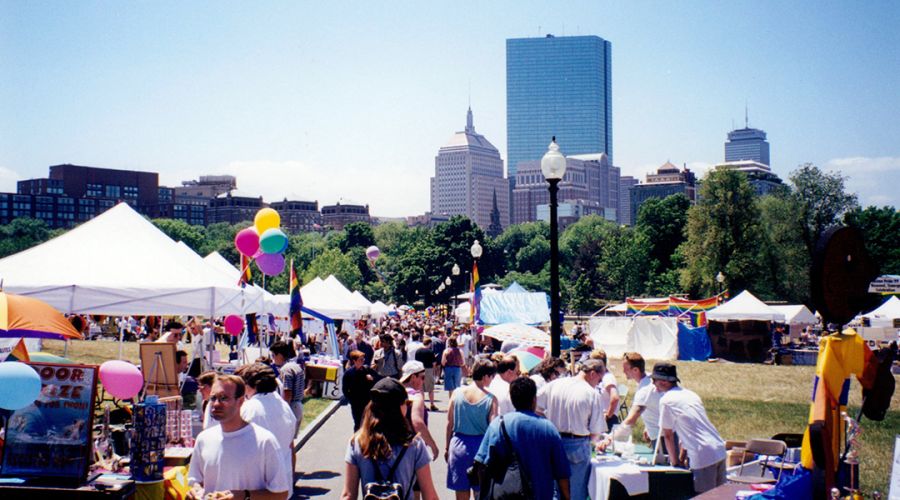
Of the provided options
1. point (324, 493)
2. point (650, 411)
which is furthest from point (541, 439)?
point (324, 493)

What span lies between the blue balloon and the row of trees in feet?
91.0

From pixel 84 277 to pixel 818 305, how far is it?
11.3 metres

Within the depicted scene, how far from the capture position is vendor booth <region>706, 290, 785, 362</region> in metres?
37.4

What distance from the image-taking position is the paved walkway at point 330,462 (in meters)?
10.0

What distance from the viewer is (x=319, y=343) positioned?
32719 mm

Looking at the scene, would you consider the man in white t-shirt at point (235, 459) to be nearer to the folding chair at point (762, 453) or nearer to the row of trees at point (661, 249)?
the folding chair at point (762, 453)

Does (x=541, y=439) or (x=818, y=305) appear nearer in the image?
(x=541, y=439)

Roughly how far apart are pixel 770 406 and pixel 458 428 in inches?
575

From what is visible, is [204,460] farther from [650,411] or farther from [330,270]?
[330,270]

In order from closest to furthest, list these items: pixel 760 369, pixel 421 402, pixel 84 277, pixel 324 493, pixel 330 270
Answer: pixel 421 402, pixel 324 493, pixel 84 277, pixel 760 369, pixel 330 270

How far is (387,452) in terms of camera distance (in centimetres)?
488

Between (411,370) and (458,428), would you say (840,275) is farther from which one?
(411,370)

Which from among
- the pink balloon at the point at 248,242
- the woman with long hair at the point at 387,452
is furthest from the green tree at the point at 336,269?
the woman with long hair at the point at 387,452

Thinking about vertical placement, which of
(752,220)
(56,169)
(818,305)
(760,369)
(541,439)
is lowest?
(760,369)
